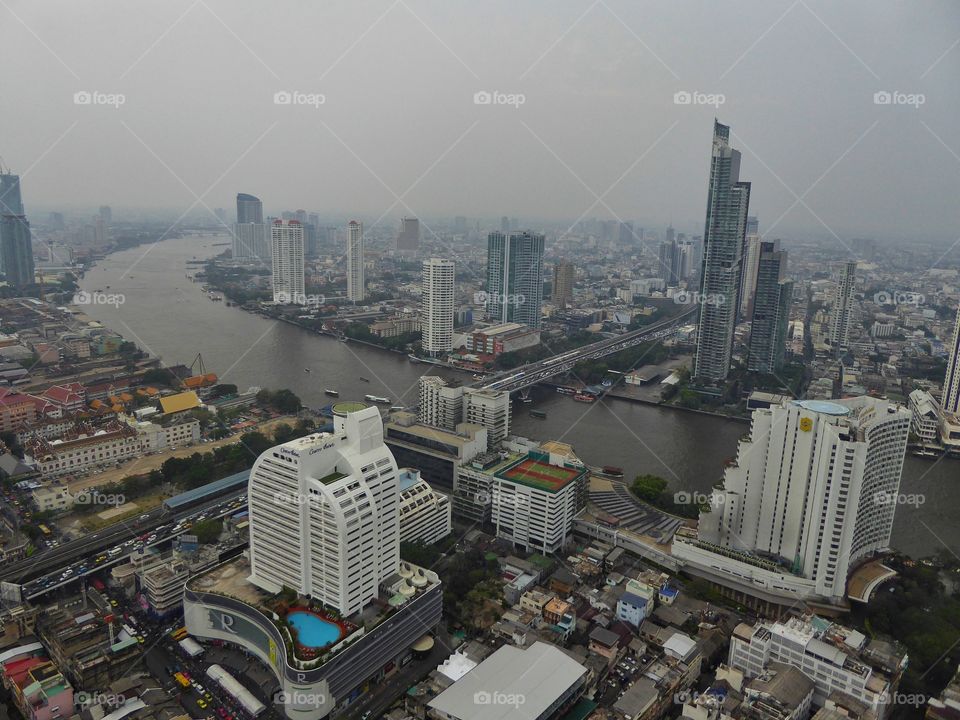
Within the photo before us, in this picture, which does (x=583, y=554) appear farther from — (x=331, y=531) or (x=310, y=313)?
(x=310, y=313)

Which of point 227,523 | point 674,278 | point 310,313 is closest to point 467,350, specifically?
point 310,313

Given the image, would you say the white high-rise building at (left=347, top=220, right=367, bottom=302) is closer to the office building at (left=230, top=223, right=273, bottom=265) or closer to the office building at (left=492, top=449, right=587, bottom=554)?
the office building at (left=230, top=223, right=273, bottom=265)

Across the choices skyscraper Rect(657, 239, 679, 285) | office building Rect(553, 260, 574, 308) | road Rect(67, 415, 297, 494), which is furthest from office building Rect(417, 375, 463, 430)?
skyscraper Rect(657, 239, 679, 285)

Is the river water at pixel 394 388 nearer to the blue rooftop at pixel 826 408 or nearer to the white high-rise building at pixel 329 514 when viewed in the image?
the blue rooftop at pixel 826 408

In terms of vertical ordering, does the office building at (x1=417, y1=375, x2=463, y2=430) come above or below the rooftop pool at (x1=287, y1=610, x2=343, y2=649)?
above

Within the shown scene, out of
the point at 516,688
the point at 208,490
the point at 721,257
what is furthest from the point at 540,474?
the point at 721,257

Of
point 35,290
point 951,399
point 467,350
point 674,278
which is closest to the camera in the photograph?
point 951,399
